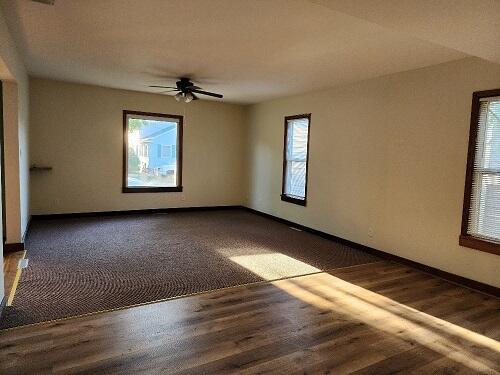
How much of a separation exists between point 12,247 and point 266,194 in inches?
177

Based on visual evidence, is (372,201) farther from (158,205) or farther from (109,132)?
(109,132)

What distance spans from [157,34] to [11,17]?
4.19ft

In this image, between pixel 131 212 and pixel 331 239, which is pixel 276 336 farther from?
pixel 131 212

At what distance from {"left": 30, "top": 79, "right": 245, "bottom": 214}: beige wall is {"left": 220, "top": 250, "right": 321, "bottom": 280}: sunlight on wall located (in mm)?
3241

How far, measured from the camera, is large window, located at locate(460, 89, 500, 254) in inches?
134

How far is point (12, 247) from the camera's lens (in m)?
4.24

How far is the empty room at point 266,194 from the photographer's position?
2.32 meters

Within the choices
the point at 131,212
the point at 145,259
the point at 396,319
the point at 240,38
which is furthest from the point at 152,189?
the point at 396,319

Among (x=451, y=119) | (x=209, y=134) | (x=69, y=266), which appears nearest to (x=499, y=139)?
(x=451, y=119)

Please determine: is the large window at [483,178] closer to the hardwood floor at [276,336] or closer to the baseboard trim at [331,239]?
the baseboard trim at [331,239]

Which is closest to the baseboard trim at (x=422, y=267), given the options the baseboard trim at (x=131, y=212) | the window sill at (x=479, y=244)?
the window sill at (x=479, y=244)

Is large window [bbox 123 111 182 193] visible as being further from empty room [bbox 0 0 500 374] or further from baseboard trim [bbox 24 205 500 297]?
baseboard trim [bbox 24 205 500 297]

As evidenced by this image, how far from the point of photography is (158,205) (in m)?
7.13

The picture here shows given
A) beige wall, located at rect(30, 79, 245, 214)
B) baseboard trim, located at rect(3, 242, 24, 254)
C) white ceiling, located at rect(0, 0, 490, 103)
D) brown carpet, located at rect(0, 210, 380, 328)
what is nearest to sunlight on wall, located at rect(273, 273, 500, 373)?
brown carpet, located at rect(0, 210, 380, 328)
